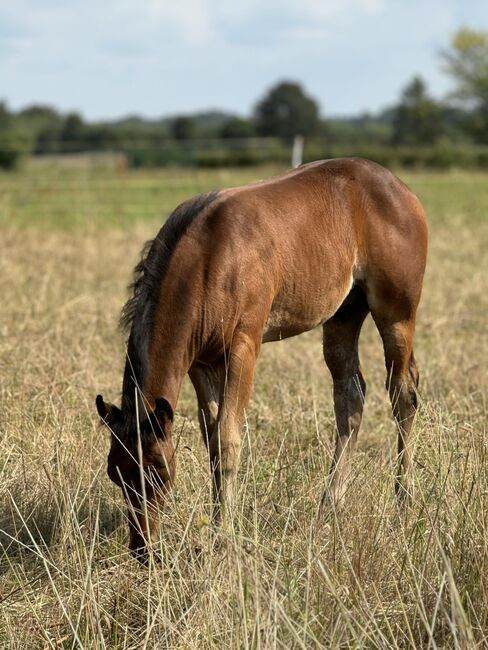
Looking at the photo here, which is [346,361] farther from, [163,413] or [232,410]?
[163,413]

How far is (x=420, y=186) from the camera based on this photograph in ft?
94.3

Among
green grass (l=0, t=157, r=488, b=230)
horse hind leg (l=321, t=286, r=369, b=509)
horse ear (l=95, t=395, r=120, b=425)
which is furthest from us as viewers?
green grass (l=0, t=157, r=488, b=230)

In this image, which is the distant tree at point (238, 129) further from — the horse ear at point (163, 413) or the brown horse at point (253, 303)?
the horse ear at point (163, 413)

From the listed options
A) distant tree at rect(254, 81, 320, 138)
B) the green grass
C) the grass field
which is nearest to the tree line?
distant tree at rect(254, 81, 320, 138)

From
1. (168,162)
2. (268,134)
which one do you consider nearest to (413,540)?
(168,162)

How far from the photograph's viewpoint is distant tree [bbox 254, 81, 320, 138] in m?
95.4

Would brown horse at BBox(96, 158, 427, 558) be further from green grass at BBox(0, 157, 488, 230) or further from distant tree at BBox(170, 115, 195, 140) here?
distant tree at BBox(170, 115, 195, 140)

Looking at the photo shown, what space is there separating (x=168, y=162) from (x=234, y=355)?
119 feet

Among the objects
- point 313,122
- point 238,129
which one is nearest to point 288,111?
point 313,122

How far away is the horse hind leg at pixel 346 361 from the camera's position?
233 inches

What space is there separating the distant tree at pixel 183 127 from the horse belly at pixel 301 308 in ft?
292

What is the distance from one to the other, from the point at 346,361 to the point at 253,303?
1249 mm

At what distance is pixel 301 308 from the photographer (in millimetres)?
5387

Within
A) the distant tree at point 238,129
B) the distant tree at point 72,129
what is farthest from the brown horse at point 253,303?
the distant tree at point 72,129
